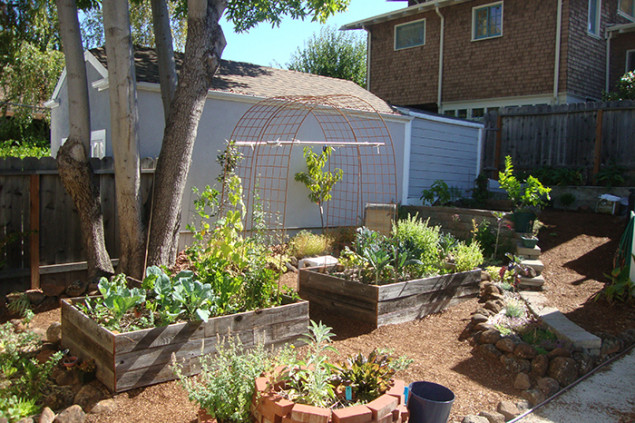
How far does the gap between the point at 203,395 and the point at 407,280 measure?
2.96 meters

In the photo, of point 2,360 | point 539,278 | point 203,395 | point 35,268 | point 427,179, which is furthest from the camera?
point 427,179

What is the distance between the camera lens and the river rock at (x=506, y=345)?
4152 millimetres

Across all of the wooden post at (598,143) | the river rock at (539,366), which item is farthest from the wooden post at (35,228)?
the wooden post at (598,143)

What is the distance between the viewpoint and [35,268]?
5668mm

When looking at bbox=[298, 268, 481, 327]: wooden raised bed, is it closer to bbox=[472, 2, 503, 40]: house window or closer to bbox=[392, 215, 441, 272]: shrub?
bbox=[392, 215, 441, 272]: shrub

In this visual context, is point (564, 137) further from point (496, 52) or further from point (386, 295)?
point (386, 295)

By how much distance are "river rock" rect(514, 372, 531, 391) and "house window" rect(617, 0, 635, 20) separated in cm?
1523

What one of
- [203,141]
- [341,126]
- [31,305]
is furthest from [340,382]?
[341,126]

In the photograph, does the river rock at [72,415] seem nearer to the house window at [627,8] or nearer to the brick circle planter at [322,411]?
the brick circle planter at [322,411]

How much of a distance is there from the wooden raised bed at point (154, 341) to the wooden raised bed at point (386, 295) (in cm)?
100

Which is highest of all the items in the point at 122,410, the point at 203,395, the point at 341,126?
the point at 341,126

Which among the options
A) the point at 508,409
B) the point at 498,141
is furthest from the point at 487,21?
the point at 508,409

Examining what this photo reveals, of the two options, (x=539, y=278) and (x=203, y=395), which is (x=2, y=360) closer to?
(x=203, y=395)

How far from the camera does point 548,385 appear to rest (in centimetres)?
373
